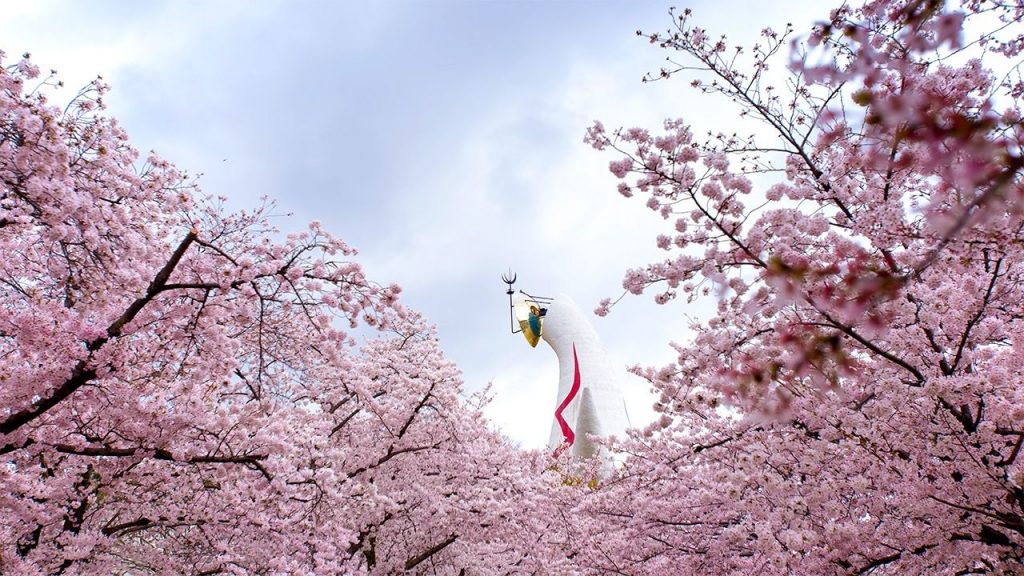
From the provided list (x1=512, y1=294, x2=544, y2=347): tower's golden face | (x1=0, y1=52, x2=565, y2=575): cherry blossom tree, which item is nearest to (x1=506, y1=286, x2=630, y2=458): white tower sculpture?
(x1=512, y1=294, x2=544, y2=347): tower's golden face

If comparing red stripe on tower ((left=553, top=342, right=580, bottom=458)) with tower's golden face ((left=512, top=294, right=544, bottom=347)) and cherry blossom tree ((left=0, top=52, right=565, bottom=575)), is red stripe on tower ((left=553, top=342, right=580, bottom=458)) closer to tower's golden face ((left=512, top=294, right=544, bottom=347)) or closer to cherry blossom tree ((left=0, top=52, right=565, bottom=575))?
tower's golden face ((left=512, top=294, right=544, bottom=347))

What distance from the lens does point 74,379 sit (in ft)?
16.3

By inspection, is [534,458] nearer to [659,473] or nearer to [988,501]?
[659,473]

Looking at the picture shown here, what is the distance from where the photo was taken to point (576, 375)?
23.6 m

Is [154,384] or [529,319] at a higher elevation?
[529,319]

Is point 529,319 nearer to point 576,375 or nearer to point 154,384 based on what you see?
point 576,375

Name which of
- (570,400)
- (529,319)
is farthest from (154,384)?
(529,319)

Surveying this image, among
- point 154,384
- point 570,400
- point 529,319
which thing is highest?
point 529,319

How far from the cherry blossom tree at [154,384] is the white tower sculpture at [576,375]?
1155 cm

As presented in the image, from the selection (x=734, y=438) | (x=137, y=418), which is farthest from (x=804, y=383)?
(x=137, y=418)

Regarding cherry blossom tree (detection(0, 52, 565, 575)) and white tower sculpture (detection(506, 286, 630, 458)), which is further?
white tower sculpture (detection(506, 286, 630, 458))

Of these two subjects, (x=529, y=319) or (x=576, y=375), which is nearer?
(x=576, y=375)

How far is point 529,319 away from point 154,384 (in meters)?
20.0

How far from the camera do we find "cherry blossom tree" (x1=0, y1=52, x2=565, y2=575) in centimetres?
491
